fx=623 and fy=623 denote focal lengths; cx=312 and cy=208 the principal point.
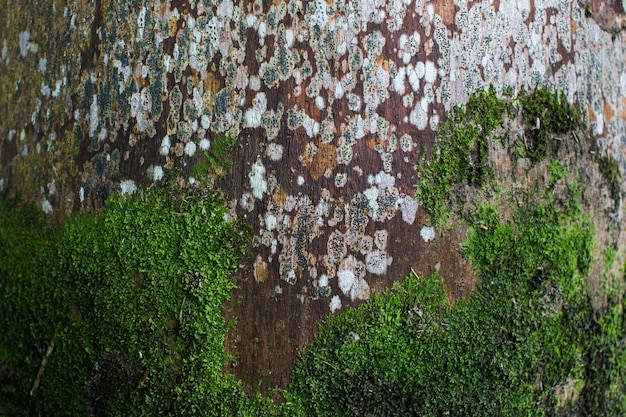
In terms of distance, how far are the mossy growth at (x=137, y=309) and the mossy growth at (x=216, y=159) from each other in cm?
9

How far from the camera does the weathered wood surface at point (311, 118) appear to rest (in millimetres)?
2330

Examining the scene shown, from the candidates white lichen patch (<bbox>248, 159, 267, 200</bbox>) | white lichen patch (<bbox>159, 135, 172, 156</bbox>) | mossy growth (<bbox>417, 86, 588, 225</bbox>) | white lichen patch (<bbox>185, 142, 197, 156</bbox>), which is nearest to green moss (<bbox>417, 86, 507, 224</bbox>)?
mossy growth (<bbox>417, 86, 588, 225</bbox>)

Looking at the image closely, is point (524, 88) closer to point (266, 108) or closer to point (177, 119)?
point (266, 108)

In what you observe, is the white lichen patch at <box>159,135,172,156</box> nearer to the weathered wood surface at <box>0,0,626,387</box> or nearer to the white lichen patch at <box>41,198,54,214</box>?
the weathered wood surface at <box>0,0,626,387</box>

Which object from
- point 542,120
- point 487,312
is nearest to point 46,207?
point 487,312

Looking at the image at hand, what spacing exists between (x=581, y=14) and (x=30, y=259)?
257cm

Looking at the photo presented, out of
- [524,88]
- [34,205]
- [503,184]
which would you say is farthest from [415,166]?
[34,205]

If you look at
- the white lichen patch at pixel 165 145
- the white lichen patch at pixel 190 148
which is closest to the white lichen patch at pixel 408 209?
the white lichen patch at pixel 190 148

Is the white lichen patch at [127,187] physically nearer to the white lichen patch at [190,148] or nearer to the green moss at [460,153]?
the white lichen patch at [190,148]

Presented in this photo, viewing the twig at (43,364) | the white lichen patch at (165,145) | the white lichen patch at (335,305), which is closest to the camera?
the white lichen patch at (335,305)

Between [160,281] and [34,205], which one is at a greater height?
[34,205]

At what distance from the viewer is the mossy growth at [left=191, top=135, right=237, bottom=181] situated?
2.38 metres

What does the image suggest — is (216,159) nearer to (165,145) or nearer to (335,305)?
(165,145)

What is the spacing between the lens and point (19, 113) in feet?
9.34
